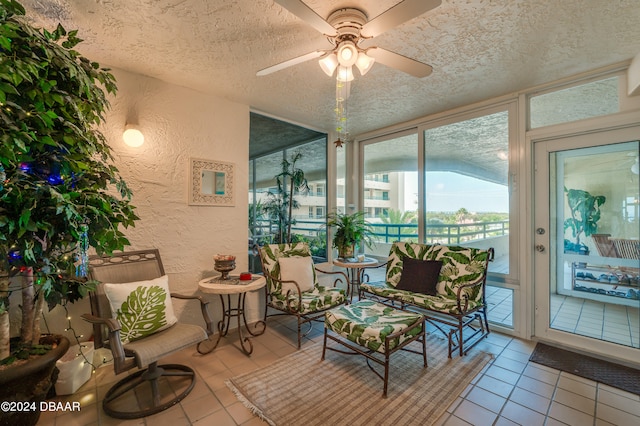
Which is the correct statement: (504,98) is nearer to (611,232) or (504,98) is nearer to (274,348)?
(611,232)

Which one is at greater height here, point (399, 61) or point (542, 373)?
point (399, 61)

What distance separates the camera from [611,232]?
8.10ft

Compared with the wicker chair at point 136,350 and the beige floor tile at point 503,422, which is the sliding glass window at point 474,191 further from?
the wicker chair at point 136,350

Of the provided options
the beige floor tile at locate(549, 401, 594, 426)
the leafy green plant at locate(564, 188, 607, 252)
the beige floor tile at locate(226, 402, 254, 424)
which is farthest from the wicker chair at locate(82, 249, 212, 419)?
the leafy green plant at locate(564, 188, 607, 252)

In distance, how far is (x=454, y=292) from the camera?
2836 mm

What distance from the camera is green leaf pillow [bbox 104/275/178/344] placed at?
1.85m

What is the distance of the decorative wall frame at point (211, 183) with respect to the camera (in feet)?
9.35

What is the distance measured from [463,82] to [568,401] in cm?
276

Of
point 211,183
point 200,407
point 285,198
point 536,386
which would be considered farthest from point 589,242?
point 211,183

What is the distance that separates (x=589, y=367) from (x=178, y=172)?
13.6 ft

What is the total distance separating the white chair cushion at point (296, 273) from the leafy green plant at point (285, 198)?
636 millimetres

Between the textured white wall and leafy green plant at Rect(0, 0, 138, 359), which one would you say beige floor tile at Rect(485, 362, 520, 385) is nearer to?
the textured white wall

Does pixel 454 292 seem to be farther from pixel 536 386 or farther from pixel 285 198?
pixel 285 198

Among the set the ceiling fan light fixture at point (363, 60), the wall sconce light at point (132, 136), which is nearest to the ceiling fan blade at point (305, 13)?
the ceiling fan light fixture at point (363, 60)
